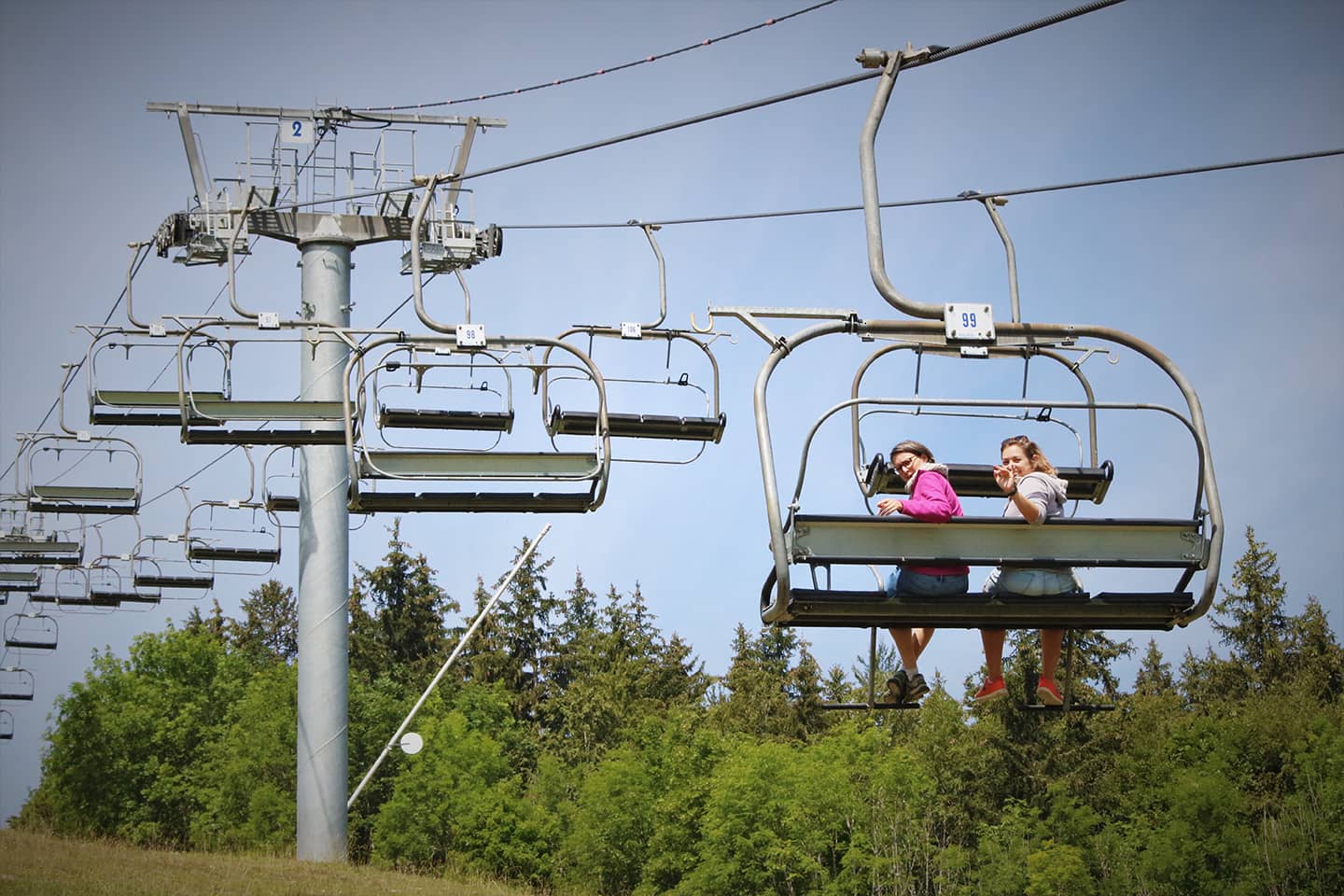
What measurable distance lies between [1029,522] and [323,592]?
2385cm

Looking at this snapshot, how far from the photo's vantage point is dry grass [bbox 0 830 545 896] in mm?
24172

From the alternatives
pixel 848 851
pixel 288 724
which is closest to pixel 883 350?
pixel 848 851

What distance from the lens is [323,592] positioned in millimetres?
30141

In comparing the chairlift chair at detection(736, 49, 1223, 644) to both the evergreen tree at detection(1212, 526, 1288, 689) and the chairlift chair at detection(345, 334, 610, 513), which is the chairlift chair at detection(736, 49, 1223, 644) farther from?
the evergreen tree at detection(1212, 526, 1288, 689)

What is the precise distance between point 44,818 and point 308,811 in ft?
78.7

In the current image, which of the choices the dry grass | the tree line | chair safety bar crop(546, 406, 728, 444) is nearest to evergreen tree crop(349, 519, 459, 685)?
the tree line

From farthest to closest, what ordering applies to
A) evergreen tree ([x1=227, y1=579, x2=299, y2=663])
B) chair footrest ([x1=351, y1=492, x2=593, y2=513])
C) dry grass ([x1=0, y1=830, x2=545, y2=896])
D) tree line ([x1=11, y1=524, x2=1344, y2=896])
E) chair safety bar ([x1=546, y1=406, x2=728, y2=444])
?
1. evergreen tree ([x1=227, y1=579, x2=299, y2=663])
2. tree line ([x1=11, y1=524, x2=1344, y2=896])
3. dry grass ([x1=0, y1=830, x2=545, y2=896])
4. chair safety bar ([x1=546, y1=406, x2=728, y2=444])
5. chair footrest ([x1=351, y1=492, x2=593, y2=513])

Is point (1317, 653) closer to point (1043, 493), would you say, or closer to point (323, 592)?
point (323, 592)

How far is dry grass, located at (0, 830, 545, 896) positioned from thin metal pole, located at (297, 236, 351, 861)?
4.87 ft

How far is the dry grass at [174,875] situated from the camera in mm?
24172

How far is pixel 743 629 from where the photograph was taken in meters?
50.9

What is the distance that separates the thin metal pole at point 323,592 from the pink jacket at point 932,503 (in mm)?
22790

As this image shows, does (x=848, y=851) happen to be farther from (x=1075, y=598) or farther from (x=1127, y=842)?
(x=1075, y=598)

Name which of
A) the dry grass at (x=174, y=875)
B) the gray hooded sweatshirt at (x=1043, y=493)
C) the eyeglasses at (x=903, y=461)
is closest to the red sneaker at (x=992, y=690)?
the gray hooded sweatshirt at (x=1043, y=493)
